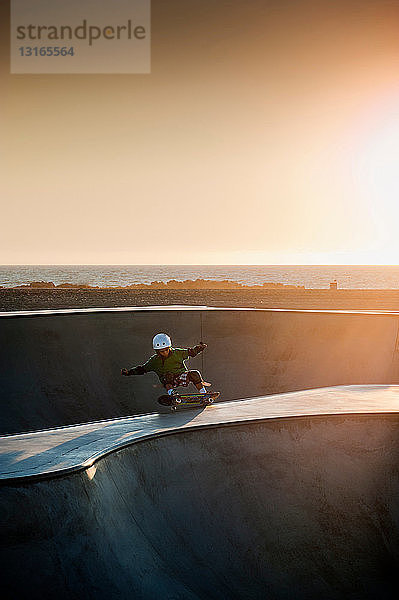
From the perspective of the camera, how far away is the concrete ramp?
4285 millimetres

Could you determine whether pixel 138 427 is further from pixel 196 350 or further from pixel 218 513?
pixel 218 513

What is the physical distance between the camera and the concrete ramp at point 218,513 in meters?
4.29

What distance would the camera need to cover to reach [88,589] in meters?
4.10

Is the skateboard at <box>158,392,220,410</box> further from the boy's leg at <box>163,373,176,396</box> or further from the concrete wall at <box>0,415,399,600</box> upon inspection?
the concrete wall at <box>0,415,399,600</box>

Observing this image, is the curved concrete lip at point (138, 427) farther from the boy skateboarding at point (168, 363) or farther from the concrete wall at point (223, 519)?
the boy skateboarding at point (168, 363)

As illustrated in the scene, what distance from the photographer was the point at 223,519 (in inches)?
227

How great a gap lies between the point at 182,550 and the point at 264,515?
3.34ft

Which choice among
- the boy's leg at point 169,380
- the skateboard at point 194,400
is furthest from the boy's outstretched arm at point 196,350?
the skateboard at point 194,400

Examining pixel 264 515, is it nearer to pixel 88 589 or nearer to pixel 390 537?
pixel 390 537

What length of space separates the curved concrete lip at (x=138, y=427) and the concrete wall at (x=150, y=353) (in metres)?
3.89

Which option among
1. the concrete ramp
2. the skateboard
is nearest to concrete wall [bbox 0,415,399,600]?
the concrete ramp

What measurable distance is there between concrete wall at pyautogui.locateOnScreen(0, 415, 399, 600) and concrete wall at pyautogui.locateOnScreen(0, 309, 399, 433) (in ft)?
18.5

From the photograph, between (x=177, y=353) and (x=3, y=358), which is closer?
(x=177, y=353)

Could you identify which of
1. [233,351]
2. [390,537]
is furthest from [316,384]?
[390,537]
